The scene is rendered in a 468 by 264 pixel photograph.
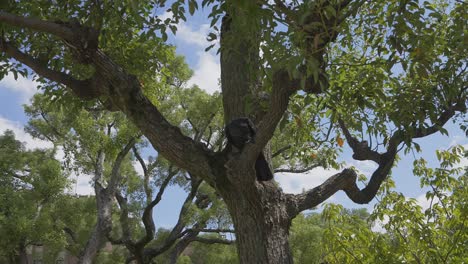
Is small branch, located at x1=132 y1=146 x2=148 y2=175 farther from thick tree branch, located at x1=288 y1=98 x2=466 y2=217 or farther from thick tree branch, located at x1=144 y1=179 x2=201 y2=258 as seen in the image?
thick tree branch, located at x1=288 y1=98 x2=466 y2=217

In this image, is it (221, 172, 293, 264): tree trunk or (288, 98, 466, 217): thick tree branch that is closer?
(221, 172, 293, 264): tree trunk

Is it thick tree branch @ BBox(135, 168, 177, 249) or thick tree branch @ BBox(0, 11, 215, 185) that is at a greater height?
thick tree branch @ BBox(135, 168, 177, 249)

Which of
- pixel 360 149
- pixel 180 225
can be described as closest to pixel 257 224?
pixel 360 149

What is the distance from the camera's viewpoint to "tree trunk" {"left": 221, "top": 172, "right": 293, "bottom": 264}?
4020 millimetres

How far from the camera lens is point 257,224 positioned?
13.4ft

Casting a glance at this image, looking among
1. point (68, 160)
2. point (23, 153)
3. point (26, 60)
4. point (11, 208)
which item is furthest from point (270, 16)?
point (23, 153)

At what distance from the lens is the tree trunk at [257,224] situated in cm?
402

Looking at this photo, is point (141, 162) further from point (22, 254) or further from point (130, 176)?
point (22, 254)

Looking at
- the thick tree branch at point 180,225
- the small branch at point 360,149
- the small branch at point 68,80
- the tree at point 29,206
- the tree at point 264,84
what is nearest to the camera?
the tree at point 264,84

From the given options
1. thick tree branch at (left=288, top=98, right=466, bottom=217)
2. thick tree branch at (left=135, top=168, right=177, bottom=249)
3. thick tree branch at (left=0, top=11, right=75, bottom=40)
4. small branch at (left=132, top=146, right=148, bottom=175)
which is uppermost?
small branch at (left=132, top=146, right=148, bottom=175)

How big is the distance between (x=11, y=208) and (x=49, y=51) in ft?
38.1

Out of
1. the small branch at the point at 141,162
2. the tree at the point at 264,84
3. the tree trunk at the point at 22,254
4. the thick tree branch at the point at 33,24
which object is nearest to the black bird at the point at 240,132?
the tree at the point at 264,84

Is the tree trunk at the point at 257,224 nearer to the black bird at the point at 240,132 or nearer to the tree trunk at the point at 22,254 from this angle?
the black bird at the point at 240,132

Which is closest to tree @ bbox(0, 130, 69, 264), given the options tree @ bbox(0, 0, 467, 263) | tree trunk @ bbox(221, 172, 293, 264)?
tree @ bbox(0, 0, 467, 263)
